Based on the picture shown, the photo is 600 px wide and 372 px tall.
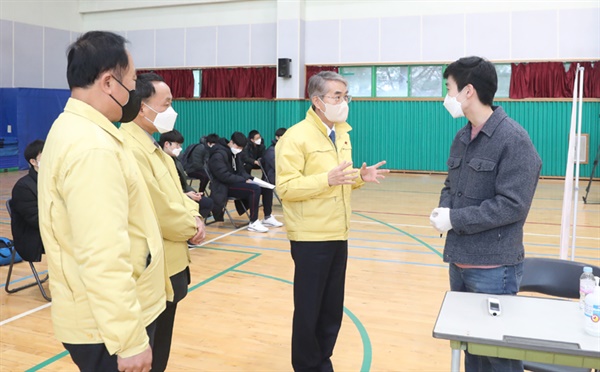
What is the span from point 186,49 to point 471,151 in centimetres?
1662

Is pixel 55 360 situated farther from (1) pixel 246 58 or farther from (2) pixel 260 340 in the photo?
(1) pixel 246 58

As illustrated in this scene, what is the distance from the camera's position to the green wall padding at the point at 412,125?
572 inches

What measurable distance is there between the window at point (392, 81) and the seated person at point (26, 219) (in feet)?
41.1

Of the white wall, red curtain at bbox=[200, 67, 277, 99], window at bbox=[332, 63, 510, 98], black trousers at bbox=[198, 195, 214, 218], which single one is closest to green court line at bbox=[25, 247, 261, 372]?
black trousers at bbox=[198, 195, 214, 218]

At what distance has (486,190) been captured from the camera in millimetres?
2557

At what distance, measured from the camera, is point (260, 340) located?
157 inches

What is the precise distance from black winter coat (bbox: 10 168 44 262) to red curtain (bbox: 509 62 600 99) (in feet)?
42.5

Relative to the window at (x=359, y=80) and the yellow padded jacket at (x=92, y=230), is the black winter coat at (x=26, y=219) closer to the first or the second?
the yellow padded jacket at (x=92, y=230)

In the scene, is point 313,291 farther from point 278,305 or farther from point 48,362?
point 48,362

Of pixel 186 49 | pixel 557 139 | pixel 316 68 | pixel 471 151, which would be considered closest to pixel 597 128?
pixel 557 139

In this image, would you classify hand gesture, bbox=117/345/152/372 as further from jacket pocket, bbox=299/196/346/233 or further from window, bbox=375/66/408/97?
window, bbox=375/66/408/97

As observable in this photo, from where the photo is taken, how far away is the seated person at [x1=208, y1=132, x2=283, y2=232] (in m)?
8.03

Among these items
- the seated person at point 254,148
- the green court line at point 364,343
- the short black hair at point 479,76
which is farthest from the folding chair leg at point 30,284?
the seated person at point 254,148

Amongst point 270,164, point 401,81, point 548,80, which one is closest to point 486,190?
point 270,164
